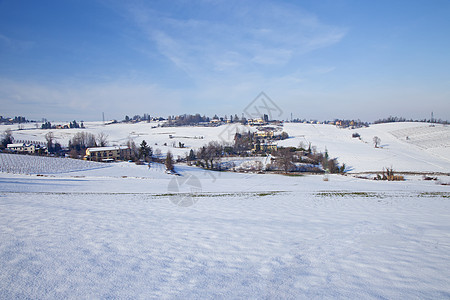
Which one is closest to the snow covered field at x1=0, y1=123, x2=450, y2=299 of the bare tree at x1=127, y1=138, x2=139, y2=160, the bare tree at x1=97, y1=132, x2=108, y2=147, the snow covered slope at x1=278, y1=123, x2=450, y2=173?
the snow covered slope at x1=278, y1=123, x2=450, y2=173

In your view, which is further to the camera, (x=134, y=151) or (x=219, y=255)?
(x=134, y=151)

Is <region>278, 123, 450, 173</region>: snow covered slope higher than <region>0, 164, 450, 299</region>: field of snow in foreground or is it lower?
lower

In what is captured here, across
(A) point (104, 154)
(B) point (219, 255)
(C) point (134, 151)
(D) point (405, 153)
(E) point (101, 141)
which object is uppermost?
(E) point (101, 141)

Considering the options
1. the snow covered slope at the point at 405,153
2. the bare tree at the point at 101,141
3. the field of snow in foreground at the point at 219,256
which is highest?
the bare tree at the point at 101,141

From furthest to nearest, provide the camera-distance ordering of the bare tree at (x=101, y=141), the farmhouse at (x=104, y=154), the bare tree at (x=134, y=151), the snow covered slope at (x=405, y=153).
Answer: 1. the bare tree at (x=101, y=141)
2. the farmhouse at (x=104, y=154)
3. the bare tree at (x=134, y=151)
4. the snow covered slope at (x=405, y=153)

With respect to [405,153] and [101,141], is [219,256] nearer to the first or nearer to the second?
[405,153]

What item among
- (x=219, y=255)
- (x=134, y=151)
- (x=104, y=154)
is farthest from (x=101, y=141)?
(x=219, y=255)

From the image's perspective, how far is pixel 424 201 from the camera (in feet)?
44.9

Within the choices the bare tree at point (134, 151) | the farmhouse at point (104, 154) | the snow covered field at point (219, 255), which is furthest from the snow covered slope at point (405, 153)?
the farmhouse at point (104, 154)

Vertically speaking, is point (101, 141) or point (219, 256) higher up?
point (101, 141)

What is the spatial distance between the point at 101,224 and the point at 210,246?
4431 mm

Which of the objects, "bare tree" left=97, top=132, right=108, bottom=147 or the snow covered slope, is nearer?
the snow covered slope

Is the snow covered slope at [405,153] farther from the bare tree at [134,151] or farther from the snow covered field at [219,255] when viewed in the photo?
the bare tree at [134,151]

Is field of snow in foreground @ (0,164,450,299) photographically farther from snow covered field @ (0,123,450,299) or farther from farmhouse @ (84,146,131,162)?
farmhouse @ (84,146,131,162)
